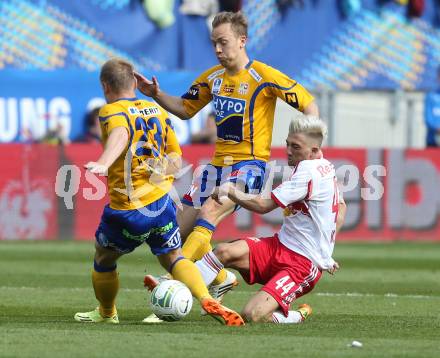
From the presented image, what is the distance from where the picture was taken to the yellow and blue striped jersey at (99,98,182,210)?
8.25 meters

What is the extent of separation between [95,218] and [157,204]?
9868 millimetres

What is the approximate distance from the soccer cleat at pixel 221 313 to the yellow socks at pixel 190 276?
5.5 inches

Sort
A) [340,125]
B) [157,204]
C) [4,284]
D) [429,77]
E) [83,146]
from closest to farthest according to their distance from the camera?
1. [157,204]
2. [4,284]
3. [83,146]
4. [340,125]
5. [429,77]

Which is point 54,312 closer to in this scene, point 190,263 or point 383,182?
point 190,263

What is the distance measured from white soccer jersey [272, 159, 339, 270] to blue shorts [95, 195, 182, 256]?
85cm

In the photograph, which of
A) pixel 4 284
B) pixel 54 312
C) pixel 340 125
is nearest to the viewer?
pixel 54 312

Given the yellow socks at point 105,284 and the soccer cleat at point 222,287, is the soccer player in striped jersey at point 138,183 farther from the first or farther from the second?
the soccer cleat at point 222,287

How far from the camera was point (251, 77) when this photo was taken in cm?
966

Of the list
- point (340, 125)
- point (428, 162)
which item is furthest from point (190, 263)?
point (340, 125)

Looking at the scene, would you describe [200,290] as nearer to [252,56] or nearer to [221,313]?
[221,313]

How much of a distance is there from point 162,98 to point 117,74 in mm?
1667

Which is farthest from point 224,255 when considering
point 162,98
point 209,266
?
point 162,98

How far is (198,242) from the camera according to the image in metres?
9.17

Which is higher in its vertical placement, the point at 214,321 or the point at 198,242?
the point at 198,242
